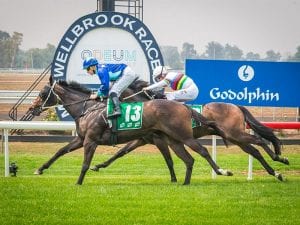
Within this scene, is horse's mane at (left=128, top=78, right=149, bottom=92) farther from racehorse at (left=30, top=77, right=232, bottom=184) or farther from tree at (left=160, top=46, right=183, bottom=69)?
tree at (left=160, top=46, right=183, bottom=69)

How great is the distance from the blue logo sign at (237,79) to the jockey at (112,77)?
284cm

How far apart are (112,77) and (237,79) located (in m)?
3.43

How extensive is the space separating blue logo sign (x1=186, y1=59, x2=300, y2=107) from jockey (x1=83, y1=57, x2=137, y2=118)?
9.33 ft

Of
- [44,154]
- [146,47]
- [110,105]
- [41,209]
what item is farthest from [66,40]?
[41,209]

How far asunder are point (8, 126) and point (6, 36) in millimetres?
52644

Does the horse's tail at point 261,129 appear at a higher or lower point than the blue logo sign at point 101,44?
lower

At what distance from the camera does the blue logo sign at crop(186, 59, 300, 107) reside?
50.4 feet

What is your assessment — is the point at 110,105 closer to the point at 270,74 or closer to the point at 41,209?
the point at 41,209

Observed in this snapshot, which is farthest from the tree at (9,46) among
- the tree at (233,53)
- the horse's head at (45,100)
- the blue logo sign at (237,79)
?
the horse's head at (45,100)

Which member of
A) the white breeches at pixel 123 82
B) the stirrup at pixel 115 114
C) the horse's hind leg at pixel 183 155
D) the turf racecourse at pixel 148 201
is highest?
the white breeches at pixel 123 82

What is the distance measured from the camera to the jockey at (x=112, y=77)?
12.3 meters

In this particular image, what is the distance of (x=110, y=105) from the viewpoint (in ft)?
40.4

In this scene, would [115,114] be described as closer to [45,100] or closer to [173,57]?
[45,100]

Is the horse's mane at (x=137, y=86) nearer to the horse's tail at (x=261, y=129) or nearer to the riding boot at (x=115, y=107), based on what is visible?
the riding boot at (x=115, y=107)
